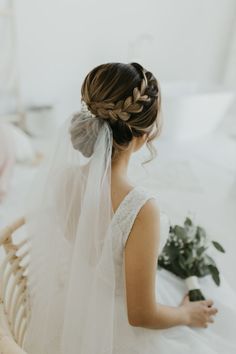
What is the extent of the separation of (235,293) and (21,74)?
2.65 m

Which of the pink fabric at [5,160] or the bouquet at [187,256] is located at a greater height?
the bouquet at [187,256]

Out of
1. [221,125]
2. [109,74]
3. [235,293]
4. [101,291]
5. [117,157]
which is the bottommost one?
[221,125]

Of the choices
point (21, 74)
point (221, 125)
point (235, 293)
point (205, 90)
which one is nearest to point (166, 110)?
point (205, 90)

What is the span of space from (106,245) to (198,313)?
38 centimetres

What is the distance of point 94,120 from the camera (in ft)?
2.48

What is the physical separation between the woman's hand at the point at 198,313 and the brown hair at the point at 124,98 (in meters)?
0.51

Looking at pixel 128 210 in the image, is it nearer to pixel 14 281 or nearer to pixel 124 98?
pixel 124 98

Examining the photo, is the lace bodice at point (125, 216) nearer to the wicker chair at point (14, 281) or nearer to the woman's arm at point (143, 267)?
the woman's arm at point (143, 267)

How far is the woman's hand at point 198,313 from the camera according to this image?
0.90m

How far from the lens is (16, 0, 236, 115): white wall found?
114 inches

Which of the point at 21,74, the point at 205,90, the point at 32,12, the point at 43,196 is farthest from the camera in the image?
the point at 205,90

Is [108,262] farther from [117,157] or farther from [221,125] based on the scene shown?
[221,125]

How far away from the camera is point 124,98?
0.70 metres

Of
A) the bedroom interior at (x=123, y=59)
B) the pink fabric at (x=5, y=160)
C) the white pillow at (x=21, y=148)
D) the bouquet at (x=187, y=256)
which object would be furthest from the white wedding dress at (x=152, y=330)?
the white pillow at (x=21, y=148)
